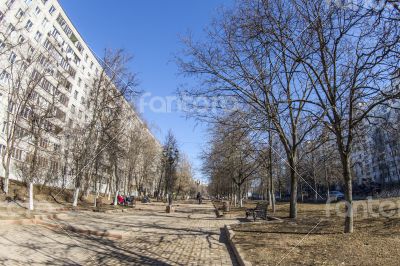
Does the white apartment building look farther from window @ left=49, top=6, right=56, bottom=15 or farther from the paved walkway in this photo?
the paved walkway

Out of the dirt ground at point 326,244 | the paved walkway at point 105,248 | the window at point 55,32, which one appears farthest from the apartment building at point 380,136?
the window at point 55,32

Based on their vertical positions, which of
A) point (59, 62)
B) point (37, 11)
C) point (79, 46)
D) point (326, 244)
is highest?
point (79, 46)

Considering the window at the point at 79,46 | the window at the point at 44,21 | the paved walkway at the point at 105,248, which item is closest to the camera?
the paved walkway at the point at 105,248

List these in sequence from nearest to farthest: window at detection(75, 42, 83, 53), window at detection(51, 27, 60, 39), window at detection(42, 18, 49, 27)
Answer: window at detection(42, 18, 49, 27) → window at detection(51, 27, 60, 39) → window at detection(75, 42, 83, 53)

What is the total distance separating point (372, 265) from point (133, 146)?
42.4 m

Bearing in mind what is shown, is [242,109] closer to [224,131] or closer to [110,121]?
[224,131]

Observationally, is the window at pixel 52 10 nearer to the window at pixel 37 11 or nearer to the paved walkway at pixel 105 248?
the window at pixel 37 11

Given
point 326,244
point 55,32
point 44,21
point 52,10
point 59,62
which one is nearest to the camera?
point 326,244

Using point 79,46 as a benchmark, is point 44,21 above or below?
below

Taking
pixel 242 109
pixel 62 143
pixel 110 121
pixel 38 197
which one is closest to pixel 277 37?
pixel 242 109

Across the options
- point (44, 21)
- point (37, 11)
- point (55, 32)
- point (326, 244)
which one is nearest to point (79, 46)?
point (55, 32)

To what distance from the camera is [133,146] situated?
4703 centimetres

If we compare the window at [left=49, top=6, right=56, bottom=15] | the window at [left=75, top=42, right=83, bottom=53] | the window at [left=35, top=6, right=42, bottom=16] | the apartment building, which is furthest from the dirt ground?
the window at [left=75, top=42, right=83, bottom=53]

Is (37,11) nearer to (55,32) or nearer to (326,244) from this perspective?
(55,32)
